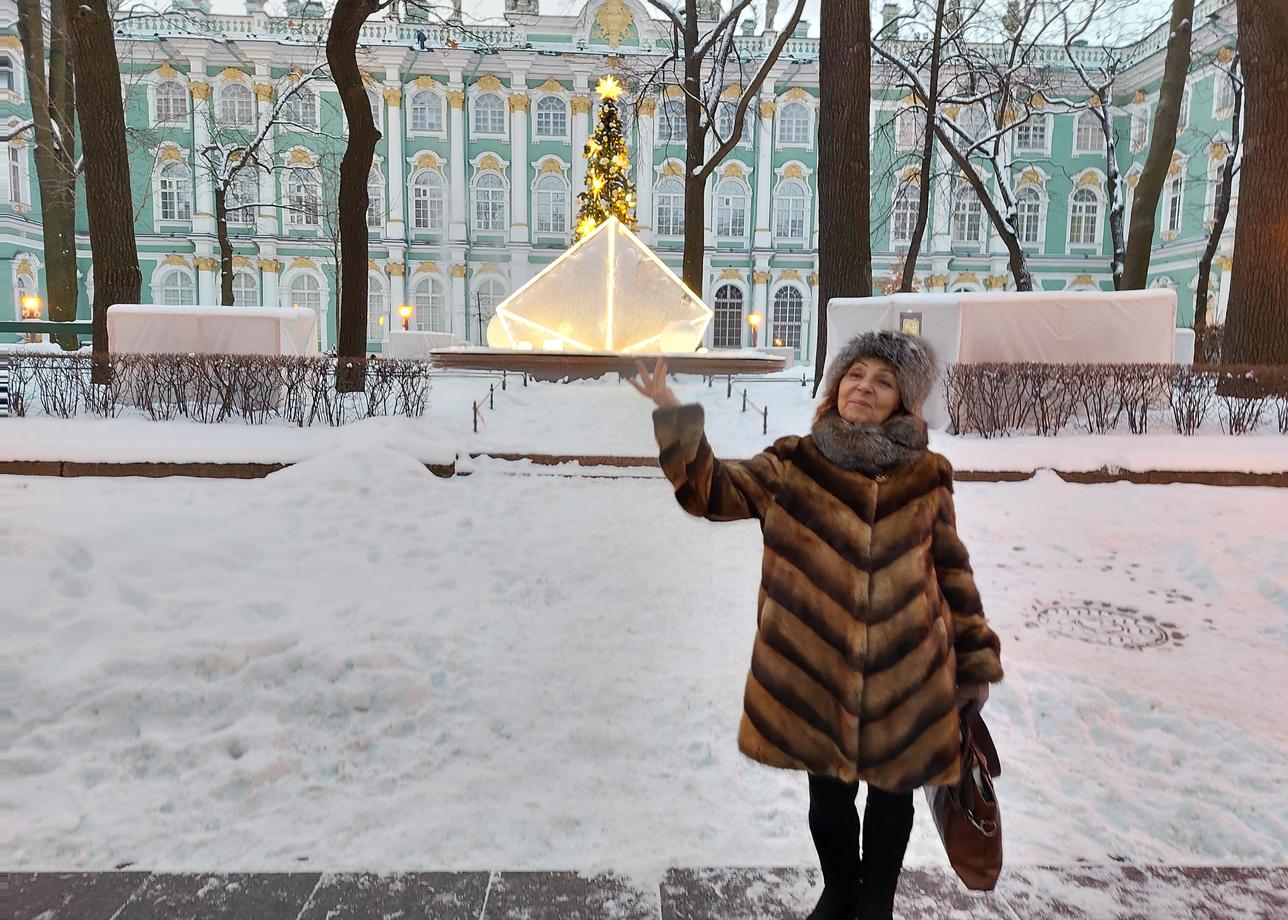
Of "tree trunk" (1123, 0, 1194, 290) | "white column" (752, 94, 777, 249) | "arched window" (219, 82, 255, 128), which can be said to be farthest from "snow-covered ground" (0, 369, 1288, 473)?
"arched window" (219, 82, 255, 128)

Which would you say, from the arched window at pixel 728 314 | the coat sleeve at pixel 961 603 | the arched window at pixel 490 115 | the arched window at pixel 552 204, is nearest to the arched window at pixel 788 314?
the arched window at pixel 728 314

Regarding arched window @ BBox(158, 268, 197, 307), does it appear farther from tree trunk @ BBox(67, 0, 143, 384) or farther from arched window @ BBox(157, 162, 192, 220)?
tree trunk @ BBox(67, 0, 143, 384)

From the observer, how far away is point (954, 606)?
231 cm

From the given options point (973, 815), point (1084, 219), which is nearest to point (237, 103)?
point (1084, 219)

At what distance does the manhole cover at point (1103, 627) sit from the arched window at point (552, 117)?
4080 cm

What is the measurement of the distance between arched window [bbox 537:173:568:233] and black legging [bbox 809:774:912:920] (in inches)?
1667

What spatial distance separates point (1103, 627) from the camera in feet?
16.5

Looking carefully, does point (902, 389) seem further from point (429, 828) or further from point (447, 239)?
point (447, 239)

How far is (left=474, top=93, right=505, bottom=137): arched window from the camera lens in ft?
137

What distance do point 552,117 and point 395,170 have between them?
7.78 meters

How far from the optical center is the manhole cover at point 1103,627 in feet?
15.8

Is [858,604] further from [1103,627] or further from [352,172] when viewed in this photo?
[352,172]

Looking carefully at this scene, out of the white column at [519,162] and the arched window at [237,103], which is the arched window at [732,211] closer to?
the white column at [519,162]

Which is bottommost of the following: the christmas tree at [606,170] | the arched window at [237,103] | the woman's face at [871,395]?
the woman's face at [871,395]
